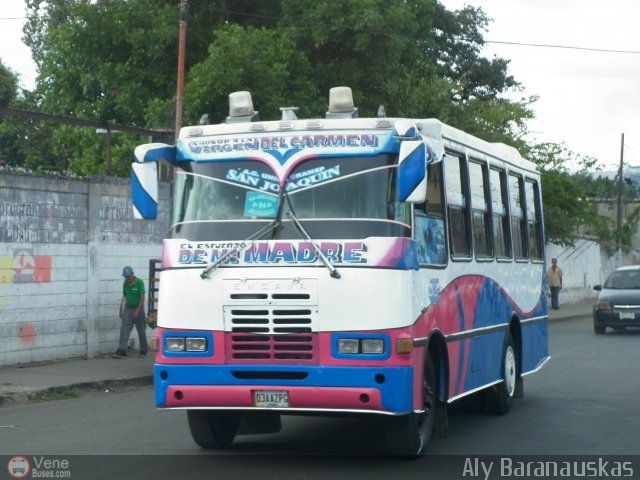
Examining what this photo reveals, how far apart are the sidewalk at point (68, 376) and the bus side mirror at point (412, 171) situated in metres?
7.51

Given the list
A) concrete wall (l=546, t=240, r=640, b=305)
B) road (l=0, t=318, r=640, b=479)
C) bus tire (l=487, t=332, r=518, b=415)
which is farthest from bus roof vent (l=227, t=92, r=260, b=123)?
concrete wall (l=546, t=240, r=640, b=305)

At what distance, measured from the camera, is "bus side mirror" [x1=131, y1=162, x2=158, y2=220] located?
1004cm

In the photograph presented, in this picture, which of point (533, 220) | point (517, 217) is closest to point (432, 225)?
point (517, 217)

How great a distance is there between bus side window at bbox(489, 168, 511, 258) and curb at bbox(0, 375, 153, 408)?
20.2ft

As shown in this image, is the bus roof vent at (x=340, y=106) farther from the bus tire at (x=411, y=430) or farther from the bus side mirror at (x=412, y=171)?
the bus tire at (x=411, y=430)

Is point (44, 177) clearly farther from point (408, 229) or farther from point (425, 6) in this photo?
point (425, 6)

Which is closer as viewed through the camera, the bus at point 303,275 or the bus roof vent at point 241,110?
the bus at point 303,275

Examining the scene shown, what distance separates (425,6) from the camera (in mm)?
31031

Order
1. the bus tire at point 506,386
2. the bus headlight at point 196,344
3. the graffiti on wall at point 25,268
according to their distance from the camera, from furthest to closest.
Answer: the graffiti on wall at point 25,268 → the bus tire at point 506,386 → the bus headlight at point 196,344

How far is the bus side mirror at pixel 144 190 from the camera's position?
32.9 feet

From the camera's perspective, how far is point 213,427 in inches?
418

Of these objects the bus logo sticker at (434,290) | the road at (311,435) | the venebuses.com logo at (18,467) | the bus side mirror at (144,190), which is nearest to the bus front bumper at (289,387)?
the road at (311,435)

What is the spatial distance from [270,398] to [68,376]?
8.44 m

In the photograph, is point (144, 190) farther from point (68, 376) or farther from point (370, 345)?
point (68, 376)
